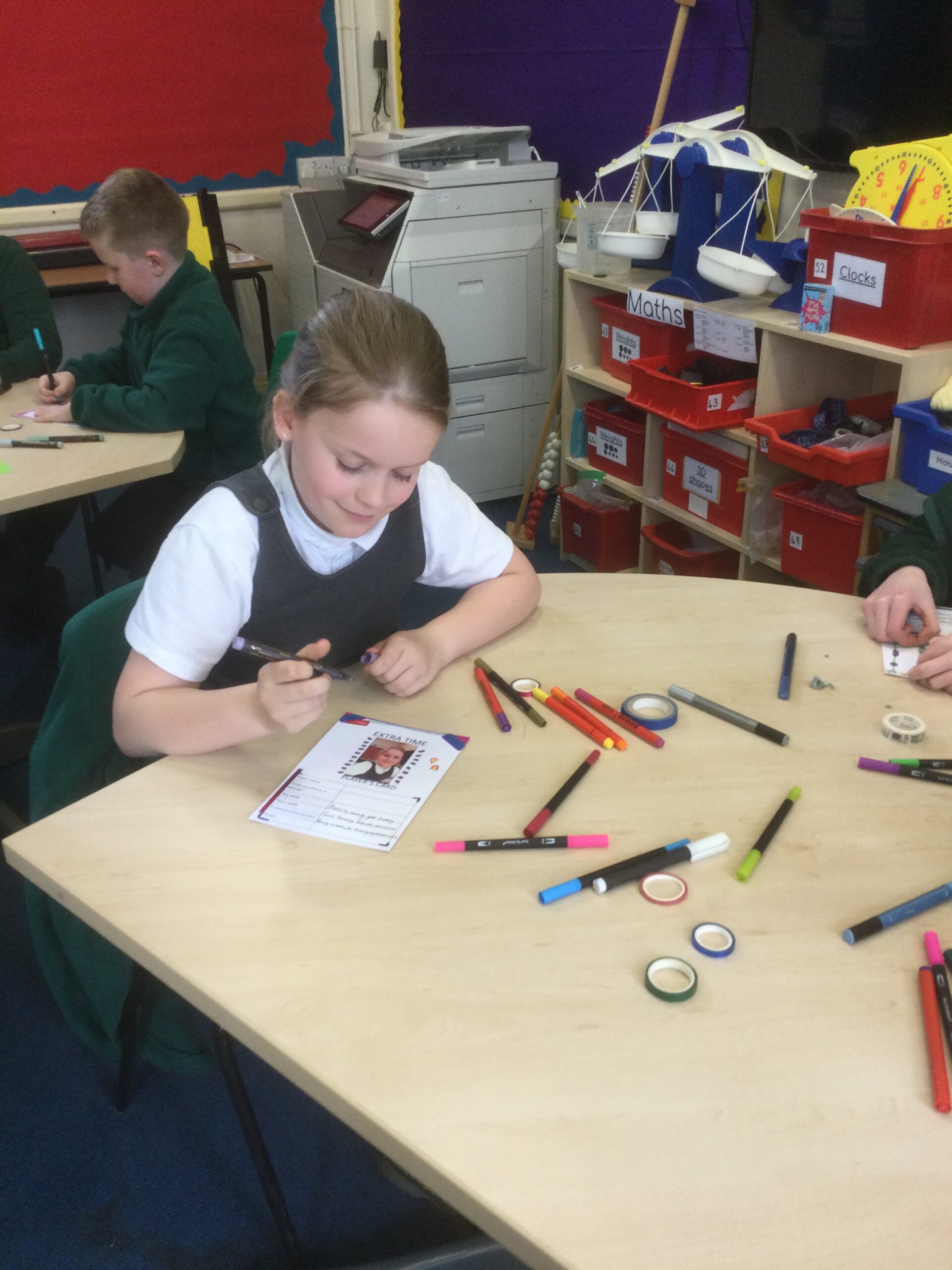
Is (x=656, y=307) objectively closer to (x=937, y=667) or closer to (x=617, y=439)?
(x=617, y=439)

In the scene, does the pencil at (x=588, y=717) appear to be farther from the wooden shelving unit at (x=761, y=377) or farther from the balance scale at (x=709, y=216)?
the balance scale at (x=709, y=216)

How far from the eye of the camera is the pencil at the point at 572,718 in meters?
1.00

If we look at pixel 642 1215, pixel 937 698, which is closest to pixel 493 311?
pixel 937 698

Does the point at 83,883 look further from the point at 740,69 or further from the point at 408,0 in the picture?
the point at 408,0

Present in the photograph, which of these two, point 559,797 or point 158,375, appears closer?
point 559,797

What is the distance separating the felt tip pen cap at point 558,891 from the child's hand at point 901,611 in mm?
580

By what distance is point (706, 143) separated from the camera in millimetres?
2354

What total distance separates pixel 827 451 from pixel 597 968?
5.27ft

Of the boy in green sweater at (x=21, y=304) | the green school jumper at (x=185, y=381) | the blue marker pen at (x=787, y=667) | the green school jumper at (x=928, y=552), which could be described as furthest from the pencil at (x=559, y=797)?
the boy in green sweater at (x=21, y=304)

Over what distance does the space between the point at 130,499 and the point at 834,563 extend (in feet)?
5.28

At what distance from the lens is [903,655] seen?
3.76 feet

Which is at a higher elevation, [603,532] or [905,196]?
[905,196]

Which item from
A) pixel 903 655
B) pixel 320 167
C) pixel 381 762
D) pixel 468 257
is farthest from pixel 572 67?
pixel 381 762

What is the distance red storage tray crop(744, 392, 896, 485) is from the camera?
207cm
